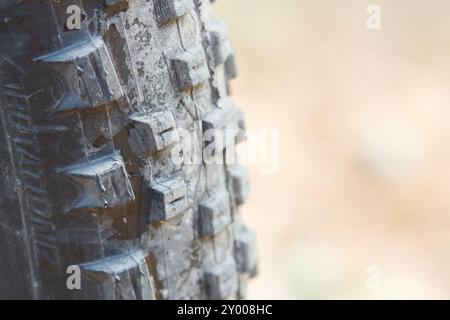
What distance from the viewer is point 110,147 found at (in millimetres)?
1025

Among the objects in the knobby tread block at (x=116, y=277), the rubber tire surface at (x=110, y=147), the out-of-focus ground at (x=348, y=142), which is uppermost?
the rubber tire surface at (x=110, y=147)

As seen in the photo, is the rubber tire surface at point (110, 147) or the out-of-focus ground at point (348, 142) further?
the out-of-focus ground at point (348, 142)

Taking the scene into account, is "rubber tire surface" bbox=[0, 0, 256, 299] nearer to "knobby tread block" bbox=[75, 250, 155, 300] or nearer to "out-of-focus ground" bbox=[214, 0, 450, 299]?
"knobby tread block" bbox=[75, 250, 155, 300]

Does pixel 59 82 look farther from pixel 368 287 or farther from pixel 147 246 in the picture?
pixel 368 287

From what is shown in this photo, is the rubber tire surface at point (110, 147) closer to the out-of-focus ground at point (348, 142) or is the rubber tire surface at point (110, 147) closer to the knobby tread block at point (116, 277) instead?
the knobby tread block at point (116, 277)

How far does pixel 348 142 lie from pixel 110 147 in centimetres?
182

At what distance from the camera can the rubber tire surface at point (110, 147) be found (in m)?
0.97

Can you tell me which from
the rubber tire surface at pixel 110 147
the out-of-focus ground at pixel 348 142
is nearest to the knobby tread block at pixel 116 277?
the rubber tire surface at pixel 110 147

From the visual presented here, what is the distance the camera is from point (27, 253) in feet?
3.63

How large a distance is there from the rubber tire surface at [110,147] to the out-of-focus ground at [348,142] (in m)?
1.21

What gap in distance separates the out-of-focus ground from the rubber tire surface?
1214mm

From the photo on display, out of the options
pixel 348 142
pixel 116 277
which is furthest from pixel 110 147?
pixel 348 142

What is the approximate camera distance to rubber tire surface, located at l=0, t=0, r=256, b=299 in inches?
38.4

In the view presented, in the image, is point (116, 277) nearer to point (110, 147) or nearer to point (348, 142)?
point (110, 147)
